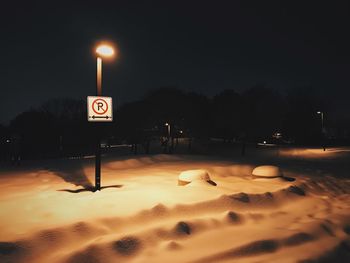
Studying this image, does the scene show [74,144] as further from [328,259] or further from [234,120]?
[328,259]

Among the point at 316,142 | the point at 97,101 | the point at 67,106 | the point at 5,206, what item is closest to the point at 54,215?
the point at 5,206

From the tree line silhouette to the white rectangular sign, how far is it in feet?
67.0

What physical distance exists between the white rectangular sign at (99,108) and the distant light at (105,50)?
1.32 m

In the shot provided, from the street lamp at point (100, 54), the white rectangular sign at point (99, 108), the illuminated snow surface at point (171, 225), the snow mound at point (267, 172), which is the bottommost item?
the illuminated snow surface at point (171, 225)

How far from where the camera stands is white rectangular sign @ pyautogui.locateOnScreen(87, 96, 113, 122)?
27.0 ft

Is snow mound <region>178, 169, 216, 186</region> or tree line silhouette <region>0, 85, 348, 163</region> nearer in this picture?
snow mound <region>178, 169, 216, 186</region>

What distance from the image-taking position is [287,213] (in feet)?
24.8

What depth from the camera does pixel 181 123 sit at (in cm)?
4453

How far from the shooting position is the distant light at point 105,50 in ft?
27.3

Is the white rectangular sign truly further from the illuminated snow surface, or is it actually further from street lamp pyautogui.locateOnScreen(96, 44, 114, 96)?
the illuminated snow surface

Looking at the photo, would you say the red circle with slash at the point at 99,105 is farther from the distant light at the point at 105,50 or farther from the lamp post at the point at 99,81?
the distant light at the point at 105,50

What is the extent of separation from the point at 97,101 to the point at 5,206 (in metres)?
3.62

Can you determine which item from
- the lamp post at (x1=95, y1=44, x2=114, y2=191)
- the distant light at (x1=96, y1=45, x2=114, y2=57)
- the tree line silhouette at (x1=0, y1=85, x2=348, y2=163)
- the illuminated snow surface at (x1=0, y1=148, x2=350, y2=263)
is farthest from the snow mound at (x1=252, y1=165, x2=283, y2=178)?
the tree line silhouette at (x1=0, y1=85, x2=348, y2=163)

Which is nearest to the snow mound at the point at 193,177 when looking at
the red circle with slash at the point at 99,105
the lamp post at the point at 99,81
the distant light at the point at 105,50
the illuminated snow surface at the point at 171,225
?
the illuminated snow surface at the point at 171,225
